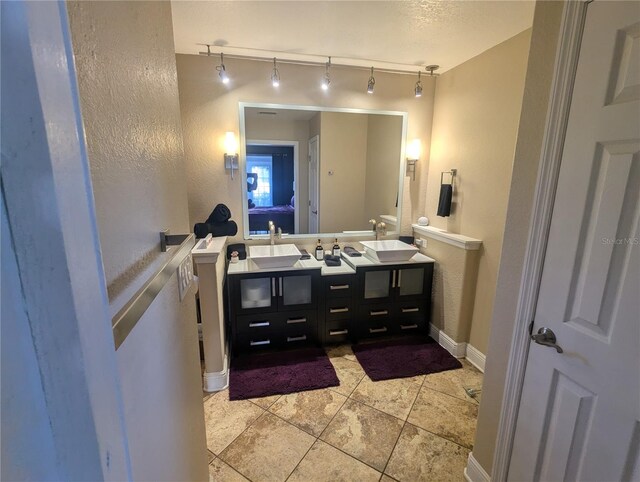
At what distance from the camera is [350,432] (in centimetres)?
187

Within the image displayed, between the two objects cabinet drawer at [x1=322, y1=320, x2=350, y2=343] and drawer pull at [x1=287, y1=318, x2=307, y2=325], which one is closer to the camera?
drawer pull at [x1=287, y1=318, x2=307, y2=325]

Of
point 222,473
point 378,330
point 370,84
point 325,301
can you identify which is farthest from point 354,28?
point 222,473

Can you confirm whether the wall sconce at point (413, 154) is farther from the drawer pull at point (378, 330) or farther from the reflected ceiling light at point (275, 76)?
the drawer pull at point (378, 330)

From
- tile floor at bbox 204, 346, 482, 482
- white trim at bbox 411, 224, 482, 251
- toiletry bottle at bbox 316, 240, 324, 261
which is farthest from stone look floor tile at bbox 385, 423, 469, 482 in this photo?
toiletry bottle at bbox 316, 240, 324, 261

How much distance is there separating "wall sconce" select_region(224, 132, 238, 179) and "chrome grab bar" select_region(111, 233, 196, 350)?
2051mm

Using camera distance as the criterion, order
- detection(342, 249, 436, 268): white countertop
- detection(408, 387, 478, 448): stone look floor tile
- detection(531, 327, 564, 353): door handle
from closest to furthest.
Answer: detection(531, 327, 564, 353): door handle, detection(408, 387, 478, 448): stone look floor tile, detection(342, 249, 436, 268): white countertop

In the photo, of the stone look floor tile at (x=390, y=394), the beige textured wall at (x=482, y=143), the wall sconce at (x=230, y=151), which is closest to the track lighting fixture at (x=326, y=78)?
the wall sconce at (x=230, y=151)

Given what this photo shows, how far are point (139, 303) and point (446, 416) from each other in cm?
218

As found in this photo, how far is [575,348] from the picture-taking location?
1.01m

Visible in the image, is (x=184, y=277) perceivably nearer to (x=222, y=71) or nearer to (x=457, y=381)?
(x=222, y=71)

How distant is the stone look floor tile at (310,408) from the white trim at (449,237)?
1.55m

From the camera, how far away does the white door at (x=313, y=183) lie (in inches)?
116

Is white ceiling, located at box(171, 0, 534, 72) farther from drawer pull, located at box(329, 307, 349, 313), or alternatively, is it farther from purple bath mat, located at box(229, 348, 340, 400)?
purple bath mat, located at box(229, 348, 340, 400)

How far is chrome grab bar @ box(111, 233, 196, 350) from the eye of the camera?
0.45 m
